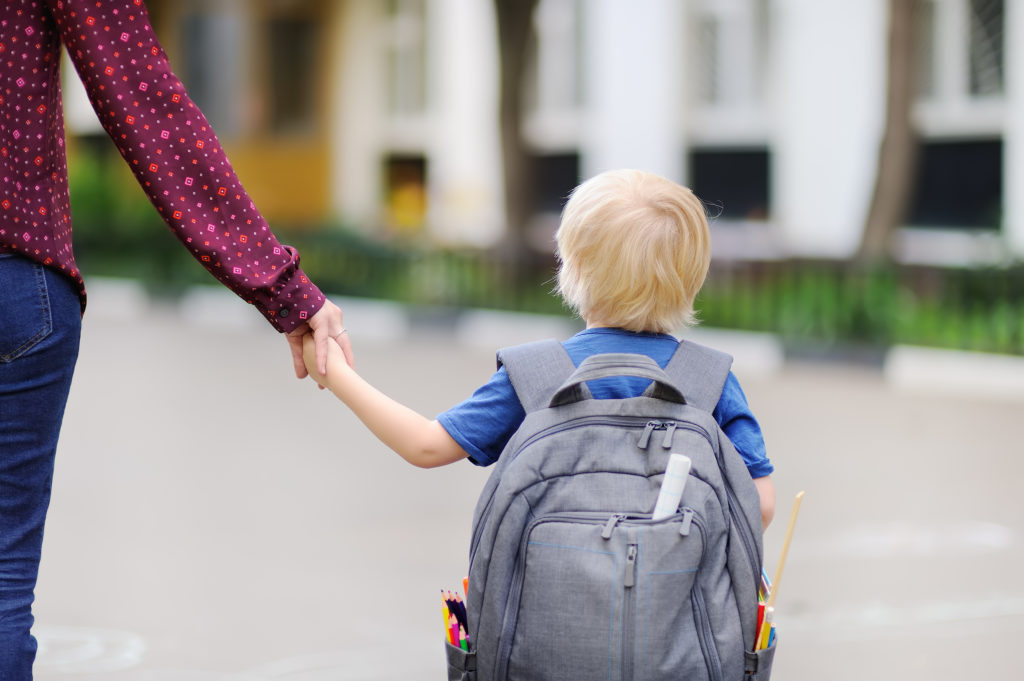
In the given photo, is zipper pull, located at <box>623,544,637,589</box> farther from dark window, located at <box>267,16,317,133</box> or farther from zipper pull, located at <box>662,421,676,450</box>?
dark window, located at <box>267,16,317,133</box>

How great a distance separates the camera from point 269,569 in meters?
5.25

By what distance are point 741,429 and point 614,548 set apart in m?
0.38

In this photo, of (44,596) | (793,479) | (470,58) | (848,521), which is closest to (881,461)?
(793,479)

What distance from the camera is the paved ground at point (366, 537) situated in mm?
4328

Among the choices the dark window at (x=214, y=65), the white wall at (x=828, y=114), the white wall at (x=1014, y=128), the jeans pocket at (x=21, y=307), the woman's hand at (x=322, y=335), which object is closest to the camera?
the jeans pocket at (x=21, y=307)

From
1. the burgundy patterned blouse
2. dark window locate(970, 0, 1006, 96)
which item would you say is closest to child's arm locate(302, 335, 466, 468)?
the burgundy patterned blouse

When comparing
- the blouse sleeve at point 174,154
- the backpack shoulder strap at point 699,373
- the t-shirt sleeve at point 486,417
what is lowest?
the t-shirt sleeve at point 486,417

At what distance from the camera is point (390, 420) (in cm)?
259

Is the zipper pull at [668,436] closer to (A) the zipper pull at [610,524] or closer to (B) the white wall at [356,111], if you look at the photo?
(A) the zipper pull at [610,524]

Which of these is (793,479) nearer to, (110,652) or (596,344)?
(110,652)

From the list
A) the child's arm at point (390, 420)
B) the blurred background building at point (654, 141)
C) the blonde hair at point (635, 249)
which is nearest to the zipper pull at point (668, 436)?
the blonde hair at point (635, 249)

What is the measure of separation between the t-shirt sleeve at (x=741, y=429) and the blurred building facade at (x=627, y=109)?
9.46 metres

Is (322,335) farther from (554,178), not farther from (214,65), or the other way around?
(214,65)

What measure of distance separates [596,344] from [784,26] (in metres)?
13.8
